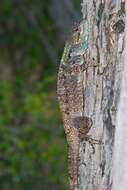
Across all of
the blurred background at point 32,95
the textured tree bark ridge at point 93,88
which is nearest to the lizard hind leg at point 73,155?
the textured tree bark ridge at point 93,88

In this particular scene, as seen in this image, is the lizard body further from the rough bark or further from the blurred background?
the blurred background

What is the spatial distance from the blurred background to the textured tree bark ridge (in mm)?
3076

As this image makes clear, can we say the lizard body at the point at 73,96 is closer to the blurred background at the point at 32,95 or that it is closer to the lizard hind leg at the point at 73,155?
the lizard hind leg at the point at 73,155

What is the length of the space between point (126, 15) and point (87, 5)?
0.11m

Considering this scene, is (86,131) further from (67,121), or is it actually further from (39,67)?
(39,67)

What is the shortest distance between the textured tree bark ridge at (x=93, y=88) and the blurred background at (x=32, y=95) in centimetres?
308

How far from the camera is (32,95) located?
642cm

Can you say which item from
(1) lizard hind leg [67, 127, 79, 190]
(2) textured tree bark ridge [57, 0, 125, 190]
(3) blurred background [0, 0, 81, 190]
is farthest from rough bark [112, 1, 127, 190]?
(3) blurred background [0, 0, 81, 190]

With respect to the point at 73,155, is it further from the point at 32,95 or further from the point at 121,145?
the point at 32,95

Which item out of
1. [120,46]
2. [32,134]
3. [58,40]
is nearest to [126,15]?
[120,46]

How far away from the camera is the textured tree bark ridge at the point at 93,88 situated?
191 centimetres

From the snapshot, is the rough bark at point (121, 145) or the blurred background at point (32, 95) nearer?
the rough bark at point (121, 145)

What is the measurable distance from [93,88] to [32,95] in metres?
4.51

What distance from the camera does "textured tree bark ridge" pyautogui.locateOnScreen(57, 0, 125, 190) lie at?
1.91m
